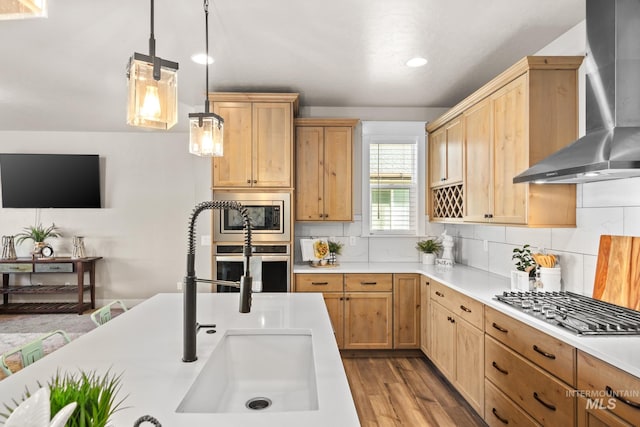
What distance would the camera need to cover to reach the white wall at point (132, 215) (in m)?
5.66

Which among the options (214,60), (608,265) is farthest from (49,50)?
(608,265)

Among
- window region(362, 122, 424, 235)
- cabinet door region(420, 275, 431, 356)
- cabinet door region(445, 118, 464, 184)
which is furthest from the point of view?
window region(362, 122, 424, 235)

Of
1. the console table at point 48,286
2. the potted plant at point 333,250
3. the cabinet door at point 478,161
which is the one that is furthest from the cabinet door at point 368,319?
the console table at point 48,286

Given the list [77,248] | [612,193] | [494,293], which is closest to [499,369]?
[494,293]

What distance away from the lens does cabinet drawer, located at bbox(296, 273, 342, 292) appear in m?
3.67

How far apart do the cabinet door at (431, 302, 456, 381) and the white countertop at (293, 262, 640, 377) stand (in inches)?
11.9

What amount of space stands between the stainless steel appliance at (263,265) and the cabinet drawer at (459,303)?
4.53ft

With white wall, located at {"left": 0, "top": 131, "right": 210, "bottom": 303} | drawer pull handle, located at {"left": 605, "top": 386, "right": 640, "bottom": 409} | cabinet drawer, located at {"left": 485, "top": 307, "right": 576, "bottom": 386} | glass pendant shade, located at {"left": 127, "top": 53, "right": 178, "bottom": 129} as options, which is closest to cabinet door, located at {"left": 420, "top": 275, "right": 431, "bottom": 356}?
cabinet drawer, located at {"left": 485, "top": 307, "right": 576, "bottom": 386}

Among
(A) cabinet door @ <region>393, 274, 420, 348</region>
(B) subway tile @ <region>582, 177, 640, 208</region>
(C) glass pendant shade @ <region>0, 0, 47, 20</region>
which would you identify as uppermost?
(C) glass pendant shade @ <region>0, 0, 47, 20</region>

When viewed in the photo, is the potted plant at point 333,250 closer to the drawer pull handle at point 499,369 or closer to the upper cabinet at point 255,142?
the upper cabinet at point 255,142

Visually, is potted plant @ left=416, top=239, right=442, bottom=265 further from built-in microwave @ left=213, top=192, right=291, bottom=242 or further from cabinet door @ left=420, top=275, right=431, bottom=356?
built-in microwave @ left=213, top=192, right=291, bottom=242

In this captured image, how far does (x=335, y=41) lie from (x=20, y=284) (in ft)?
19.6

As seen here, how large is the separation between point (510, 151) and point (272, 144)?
6.85 feet

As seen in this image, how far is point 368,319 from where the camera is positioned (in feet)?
12.1
